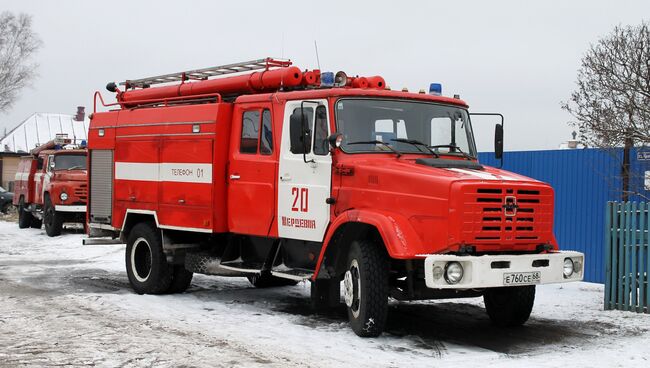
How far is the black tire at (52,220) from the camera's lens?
22.3 m

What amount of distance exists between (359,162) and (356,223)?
25.2 inches

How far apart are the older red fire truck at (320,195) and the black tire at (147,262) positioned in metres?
0.02

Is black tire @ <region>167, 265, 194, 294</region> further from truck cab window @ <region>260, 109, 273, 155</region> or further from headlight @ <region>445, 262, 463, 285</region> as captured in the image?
headlight @ <region>445, 262, 463, 285</region>

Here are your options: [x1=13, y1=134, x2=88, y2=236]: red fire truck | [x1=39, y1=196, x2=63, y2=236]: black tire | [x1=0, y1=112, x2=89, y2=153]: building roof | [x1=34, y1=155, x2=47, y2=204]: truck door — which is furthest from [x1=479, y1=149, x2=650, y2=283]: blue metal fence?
[x1=0, y1=112, x2=89, y2=153]: building roof

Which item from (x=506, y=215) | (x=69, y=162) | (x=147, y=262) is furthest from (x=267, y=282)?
(x=69, y=162)

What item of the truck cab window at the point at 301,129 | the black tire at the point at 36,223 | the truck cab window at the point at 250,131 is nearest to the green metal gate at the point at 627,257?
the truck cab window at the point at 301,129

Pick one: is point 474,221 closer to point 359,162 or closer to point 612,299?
point 359,162

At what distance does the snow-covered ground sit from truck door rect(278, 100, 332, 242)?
110 centimetres

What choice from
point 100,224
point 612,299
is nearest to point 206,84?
point 100,224

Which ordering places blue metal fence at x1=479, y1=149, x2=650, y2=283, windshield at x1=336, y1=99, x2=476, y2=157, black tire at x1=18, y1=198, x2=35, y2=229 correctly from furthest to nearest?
black tire at x1=18, y1=198, x2=35, y2=229
blue metal fence at x1=479, y1=149, x2=650, y2=283
windshield at x1=336, y1=99, x2=476, y2=157

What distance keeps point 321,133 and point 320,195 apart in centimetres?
68

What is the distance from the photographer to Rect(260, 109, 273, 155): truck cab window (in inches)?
375

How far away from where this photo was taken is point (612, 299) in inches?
386

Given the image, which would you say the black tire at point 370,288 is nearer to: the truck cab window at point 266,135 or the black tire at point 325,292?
the black tire at point 325,292
